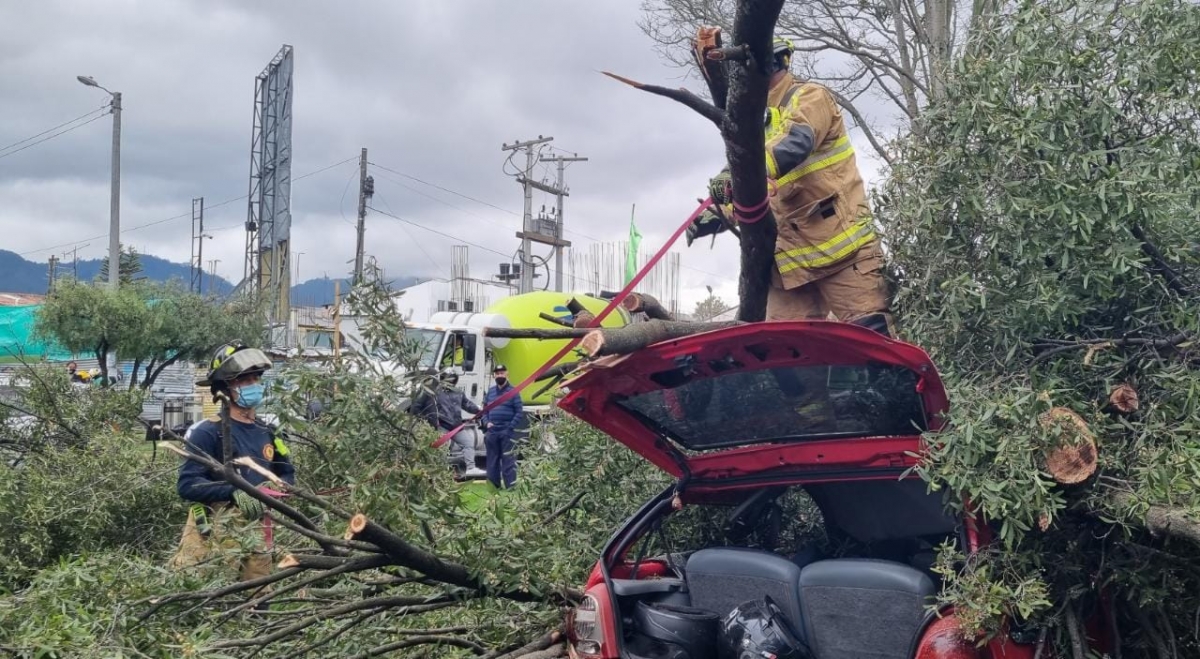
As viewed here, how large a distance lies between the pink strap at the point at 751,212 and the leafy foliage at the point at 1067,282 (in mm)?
576

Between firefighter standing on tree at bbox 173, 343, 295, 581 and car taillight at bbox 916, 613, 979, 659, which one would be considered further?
firefighter standing on tree at bbox 173, 343, 295, 581

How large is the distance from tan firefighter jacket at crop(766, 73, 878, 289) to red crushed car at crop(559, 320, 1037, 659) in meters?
1.18

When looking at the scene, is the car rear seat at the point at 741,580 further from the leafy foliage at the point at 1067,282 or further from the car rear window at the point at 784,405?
the leafy foliage at the point at 1067,282

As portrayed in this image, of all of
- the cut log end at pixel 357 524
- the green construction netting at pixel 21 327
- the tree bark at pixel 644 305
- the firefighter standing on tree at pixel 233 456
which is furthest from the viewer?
the green construction netting at pixel 21 327

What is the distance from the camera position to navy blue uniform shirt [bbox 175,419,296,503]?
16.3ft

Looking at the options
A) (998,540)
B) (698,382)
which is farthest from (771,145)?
(998,540)

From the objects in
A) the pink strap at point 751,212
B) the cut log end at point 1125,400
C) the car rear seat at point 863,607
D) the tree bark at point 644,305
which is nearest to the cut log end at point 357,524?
the tree bark at point 644,305

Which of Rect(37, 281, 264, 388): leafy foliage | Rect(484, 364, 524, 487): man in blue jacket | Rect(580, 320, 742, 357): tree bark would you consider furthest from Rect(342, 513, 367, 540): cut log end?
Rect(37, 281, 264, 388): leafy foliage

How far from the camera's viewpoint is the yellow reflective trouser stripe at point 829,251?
4602 millimetres

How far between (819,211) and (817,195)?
8cm

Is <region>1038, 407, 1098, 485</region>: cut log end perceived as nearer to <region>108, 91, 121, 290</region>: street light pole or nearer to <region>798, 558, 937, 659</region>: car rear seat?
<region>798, 558, 937, 659</region>: car rear seat

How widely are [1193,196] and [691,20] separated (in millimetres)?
11335

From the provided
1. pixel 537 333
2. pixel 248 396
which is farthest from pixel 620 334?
pixel 248 396

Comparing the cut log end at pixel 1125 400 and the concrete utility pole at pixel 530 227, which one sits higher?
the concrete utility pole at pixel 530 227
